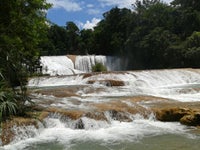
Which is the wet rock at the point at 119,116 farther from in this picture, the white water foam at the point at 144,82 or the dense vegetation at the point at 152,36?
the dense vegetation at the point at 152,36

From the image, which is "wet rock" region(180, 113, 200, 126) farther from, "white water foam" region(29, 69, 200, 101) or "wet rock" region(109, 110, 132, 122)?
"white water foam" region(29, 69, 200, 101)

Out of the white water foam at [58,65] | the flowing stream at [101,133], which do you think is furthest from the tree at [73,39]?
the flowing stream at [101,133]

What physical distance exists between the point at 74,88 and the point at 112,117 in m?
6.89

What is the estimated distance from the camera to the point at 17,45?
1280cm

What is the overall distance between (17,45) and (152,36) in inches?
1168

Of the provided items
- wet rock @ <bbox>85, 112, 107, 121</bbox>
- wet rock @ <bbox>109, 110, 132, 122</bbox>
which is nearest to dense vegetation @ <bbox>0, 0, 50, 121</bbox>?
wet rock @ <bbox>85, 112, 107, 121</bbox>

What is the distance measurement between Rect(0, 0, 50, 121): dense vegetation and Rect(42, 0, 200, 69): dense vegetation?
21901mm

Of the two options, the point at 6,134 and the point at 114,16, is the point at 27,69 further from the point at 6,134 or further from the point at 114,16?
A: the point at 114,16

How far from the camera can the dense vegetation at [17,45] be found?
10.1 meters

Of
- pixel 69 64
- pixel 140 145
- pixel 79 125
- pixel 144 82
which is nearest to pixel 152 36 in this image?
pixel 69 64

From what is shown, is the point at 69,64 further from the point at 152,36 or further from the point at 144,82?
the point at 144,82

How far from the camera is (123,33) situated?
47.9 meters

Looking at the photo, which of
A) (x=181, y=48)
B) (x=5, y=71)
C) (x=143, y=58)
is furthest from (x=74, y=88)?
(x=143, y=58)

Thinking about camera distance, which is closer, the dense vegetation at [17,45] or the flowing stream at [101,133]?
the flowing stream at [101,133]
